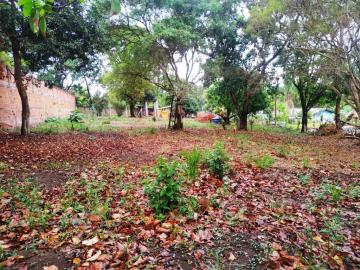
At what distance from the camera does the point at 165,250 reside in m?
2.96

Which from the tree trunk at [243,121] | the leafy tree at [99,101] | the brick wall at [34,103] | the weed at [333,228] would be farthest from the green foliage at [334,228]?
the leafy tree at [99,101]

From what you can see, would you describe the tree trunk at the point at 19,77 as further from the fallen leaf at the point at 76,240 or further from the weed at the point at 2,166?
the fallen leaf at the point at 76,240

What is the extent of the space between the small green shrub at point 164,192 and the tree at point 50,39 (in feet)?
24.8

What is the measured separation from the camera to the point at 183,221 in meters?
3.52

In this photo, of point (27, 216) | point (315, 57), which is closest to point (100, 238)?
point (27, 216)

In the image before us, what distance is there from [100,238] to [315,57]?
1465 cm

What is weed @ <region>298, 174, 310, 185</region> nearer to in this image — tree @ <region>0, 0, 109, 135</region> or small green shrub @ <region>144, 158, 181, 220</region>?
small green shrub @ <region>144, 158, 181, 220</region>

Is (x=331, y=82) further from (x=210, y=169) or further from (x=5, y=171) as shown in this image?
(x=5, y=171)

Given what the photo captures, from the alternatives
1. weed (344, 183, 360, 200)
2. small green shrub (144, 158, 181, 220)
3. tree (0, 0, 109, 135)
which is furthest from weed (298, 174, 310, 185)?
tree (0, 0, 109, 135)

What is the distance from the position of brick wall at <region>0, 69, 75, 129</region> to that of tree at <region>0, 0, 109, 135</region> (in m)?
1.28

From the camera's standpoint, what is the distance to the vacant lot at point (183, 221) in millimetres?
2812

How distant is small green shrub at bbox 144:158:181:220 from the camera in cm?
367

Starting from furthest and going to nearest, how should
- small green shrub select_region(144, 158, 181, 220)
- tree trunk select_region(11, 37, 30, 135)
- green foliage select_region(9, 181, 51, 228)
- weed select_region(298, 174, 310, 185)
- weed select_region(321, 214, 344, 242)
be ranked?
1. tree trunk select_region(11, 37, 30, 135)
2. weed select_region(298, 174, 310, 185)
3. small green shrub select_region(144, 158, 181, 220)
4. green foliage select_region(9, 181, 51, 228)
5. weed select_region(321, 214, 344, 242)

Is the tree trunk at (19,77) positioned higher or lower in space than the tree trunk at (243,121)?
A: higher
